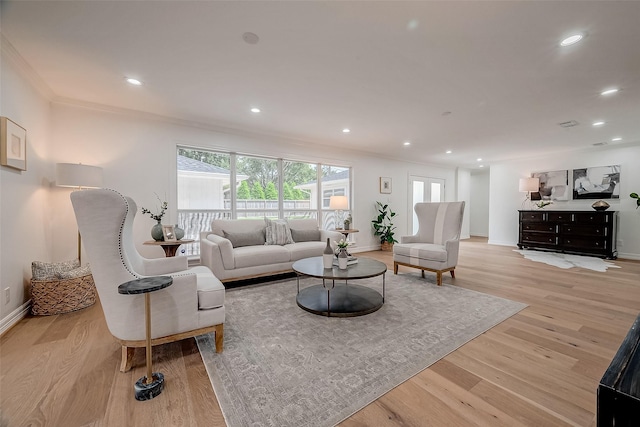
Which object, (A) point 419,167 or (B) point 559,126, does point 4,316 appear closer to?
(B) point 559,126

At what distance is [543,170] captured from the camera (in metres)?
6.62

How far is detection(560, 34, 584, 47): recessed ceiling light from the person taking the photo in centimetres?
210

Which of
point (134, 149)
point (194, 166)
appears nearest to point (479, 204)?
point (194, 166)

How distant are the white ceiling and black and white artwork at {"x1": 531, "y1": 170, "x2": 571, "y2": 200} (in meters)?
2.31

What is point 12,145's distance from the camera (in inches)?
92.6

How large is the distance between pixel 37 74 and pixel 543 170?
9.39 metres

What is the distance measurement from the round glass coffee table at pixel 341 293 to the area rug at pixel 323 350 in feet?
0.29

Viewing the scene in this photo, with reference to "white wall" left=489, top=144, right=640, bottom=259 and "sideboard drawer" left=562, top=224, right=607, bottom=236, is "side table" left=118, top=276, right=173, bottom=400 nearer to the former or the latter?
"sideboard drawer" left=562, top=224, right=607, bottom=236

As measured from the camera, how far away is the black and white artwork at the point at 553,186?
625 cm

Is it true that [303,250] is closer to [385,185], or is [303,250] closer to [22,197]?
[22,197]

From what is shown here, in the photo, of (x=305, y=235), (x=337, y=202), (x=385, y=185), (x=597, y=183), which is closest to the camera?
(x=305, y=235)

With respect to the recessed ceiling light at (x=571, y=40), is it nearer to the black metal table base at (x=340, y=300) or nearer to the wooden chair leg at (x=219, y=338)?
the black metal table base at (x=340, y=300)

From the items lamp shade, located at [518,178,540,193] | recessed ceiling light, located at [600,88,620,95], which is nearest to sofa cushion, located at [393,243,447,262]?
recessed ceiling light, located at [600,88,620,95]

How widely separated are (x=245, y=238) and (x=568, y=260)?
20.1 feet
